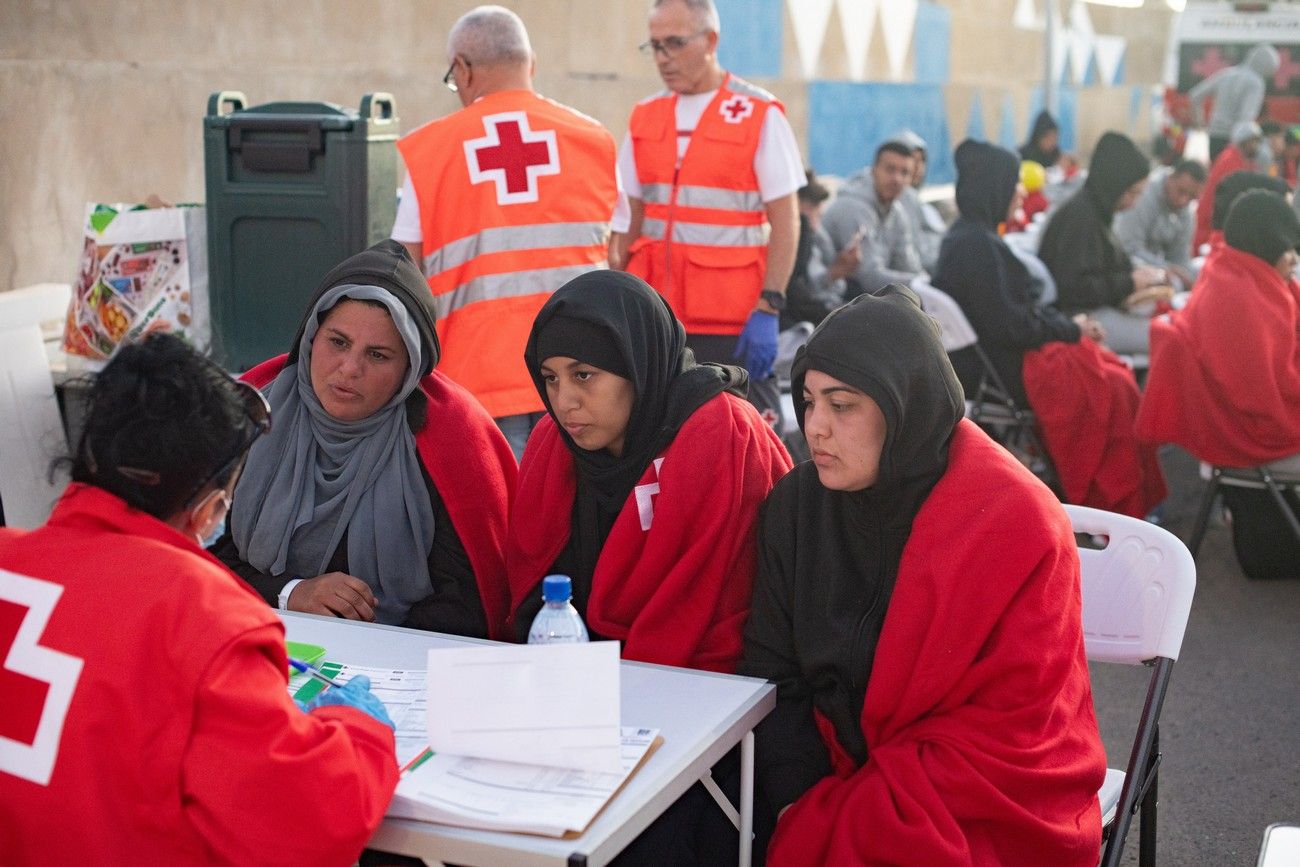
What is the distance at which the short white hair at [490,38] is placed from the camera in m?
4.16

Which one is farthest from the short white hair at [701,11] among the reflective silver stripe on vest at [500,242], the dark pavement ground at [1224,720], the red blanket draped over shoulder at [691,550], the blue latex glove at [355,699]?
the blue latex glove at [355,699]

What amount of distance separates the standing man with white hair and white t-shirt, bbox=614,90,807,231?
0.59 meters

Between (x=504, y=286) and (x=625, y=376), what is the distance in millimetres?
1579

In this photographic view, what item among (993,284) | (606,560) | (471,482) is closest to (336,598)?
(471,482)

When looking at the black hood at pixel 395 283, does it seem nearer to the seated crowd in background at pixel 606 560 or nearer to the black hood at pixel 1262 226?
the seated crowd in background at pixel 606 560

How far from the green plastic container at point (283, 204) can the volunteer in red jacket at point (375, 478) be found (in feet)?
4.59

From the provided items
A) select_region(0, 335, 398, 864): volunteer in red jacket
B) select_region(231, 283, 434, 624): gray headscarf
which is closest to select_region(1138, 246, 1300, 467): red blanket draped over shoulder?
select_region(231, 283, 434, 624): gray headscarf

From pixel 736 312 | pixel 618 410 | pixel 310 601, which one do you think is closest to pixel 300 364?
pixel 310 601

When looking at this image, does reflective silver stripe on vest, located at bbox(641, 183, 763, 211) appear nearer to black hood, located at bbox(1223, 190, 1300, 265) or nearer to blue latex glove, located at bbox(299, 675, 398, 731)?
black hood, located at bbox(1223, 190, 1300, 265)

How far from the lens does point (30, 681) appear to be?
1648 millimetres

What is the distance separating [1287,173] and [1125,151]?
7.58m

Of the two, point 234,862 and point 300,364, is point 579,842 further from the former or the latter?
point 300,364

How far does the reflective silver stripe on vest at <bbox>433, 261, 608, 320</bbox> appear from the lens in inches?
164

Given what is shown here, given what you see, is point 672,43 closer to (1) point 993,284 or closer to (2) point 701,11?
(2) point 701,11
